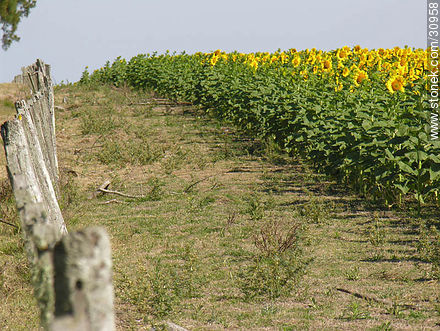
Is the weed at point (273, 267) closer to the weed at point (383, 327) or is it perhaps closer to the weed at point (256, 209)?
the weed at point (256, 209)

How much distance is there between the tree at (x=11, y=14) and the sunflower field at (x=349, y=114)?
60.2ft

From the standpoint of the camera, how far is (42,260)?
67.8 inches

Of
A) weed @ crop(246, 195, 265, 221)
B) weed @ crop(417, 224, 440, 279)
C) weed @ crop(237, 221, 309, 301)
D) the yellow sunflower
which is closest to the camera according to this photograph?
weed @ crop(237, 221, 309, 301)

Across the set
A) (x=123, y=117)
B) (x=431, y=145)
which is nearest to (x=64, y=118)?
(x=123, y=117)

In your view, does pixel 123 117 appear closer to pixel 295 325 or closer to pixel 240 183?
pixel 240 183

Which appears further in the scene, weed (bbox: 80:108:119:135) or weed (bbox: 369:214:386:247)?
weed (bbox: 80:108:119:135)

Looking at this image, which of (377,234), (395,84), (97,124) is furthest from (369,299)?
(97,124)

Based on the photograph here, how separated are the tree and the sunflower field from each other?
18.3 metres

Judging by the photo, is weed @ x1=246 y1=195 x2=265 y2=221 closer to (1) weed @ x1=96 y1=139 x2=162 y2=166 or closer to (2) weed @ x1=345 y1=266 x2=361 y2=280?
(2) weed @ x1=345 y1=266 x2=361 y2=280

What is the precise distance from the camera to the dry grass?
479cm

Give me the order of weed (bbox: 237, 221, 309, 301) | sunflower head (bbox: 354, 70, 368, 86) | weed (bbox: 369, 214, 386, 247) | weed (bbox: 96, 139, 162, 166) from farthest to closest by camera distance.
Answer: weed (bbox: 96, 139, 162, 166), sunflower head (bbox: 354, 70, 368, 86), weed (bbox: 369, 214, 386, 247), weed (bbox: 237, 221, 309, 301)

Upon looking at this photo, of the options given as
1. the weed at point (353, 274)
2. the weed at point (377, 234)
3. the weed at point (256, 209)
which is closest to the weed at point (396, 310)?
the weed at point (353, 274)

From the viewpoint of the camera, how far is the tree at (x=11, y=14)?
3056cm

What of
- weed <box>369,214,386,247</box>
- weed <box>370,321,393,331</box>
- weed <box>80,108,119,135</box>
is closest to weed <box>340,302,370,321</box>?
weed <box>370,321,393,331</box>
